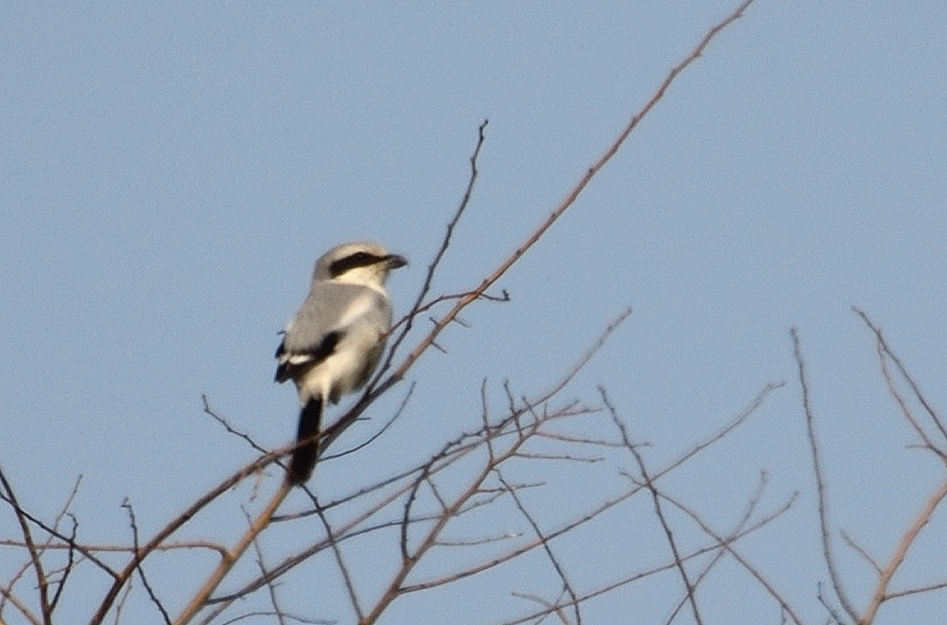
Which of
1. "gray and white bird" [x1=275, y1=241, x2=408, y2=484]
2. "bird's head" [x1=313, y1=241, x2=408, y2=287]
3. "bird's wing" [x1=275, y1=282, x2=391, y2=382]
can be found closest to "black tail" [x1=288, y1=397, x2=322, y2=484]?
"gray and white bird" [x1=275, y1=241, x2=408, y2=484]

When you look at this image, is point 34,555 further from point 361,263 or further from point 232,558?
point 361,263

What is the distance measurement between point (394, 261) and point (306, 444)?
2343 mm

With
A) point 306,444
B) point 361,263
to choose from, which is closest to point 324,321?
point 361,263

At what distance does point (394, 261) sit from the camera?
6.26 meters

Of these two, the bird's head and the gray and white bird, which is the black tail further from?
the bird's head

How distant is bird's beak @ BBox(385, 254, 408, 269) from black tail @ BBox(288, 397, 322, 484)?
1.13 meters

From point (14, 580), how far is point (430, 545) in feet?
2.99

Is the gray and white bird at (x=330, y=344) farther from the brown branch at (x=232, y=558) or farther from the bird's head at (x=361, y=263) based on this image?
the brown branch at (x=232, y=558)

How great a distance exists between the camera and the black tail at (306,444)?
3.60m

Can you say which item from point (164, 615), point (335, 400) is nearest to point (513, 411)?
point (164, 615)

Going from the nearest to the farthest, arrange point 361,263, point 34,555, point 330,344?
point 34,555 < point 330,344 < point 361,263

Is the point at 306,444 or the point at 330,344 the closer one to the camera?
the point at 306,444

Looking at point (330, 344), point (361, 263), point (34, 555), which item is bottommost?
point (34, 555)

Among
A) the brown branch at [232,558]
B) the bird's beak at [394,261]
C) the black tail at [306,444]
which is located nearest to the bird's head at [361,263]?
the bird's beak at [394,261]
